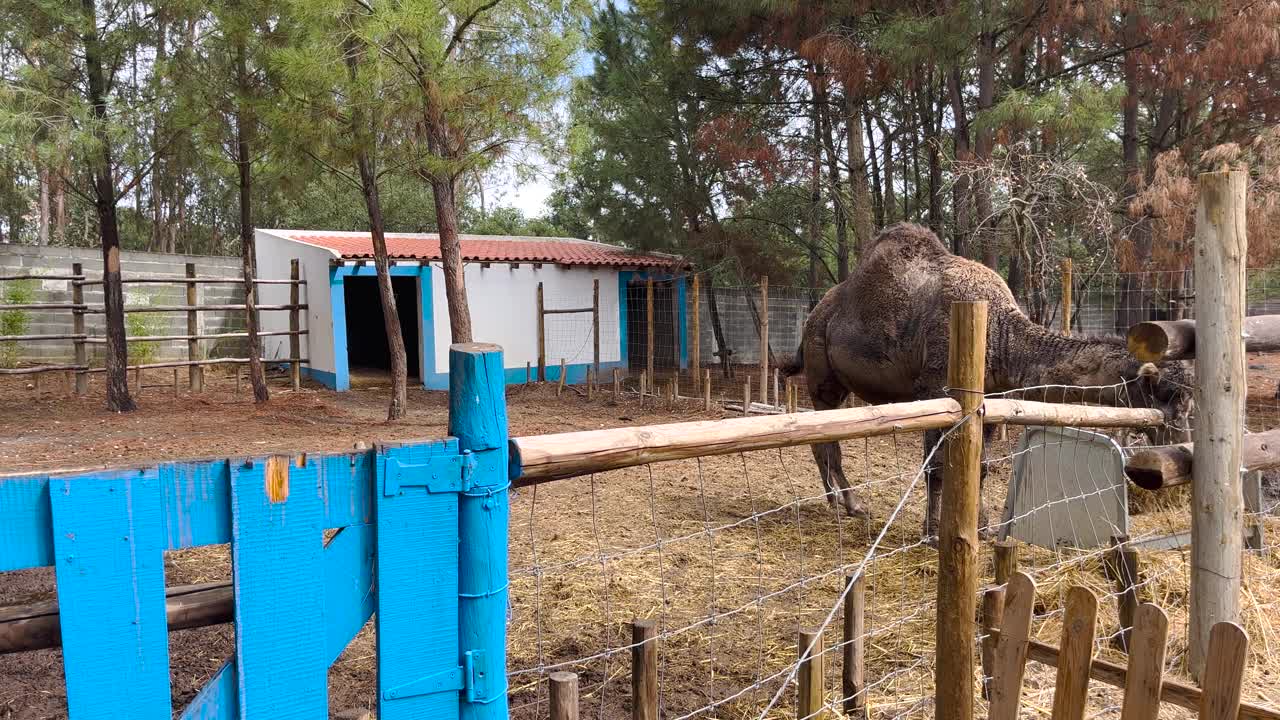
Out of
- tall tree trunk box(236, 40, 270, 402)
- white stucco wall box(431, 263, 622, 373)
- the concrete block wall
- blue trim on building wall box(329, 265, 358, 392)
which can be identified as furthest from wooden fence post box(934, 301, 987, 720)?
the concrete block wall

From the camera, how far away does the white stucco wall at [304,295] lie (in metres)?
15.4

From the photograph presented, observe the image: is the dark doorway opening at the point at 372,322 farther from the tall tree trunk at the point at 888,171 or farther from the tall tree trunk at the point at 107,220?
the tall tree trunk at the point at 888,171

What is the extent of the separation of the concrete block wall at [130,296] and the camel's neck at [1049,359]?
14.9m

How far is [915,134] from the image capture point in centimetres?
1495

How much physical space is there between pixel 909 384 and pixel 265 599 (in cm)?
550

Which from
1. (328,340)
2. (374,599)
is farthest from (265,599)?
(328,340)

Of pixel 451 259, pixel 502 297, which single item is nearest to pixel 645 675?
pixel 451 259

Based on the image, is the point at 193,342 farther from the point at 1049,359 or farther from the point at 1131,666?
the point at 1131,666

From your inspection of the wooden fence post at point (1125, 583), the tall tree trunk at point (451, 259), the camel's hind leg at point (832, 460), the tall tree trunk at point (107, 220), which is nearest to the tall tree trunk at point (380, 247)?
the tall tree trunk at point (451, 259)

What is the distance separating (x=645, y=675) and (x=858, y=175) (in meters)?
12.7

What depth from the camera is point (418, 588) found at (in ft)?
5.32

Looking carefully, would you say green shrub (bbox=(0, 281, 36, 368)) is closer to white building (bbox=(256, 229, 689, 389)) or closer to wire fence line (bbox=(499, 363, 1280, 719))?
white building (bbox=(256, 229, 689, 389))

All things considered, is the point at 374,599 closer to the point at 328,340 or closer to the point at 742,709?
the point at 742,709

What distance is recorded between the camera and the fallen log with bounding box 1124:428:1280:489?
288 centimetres
